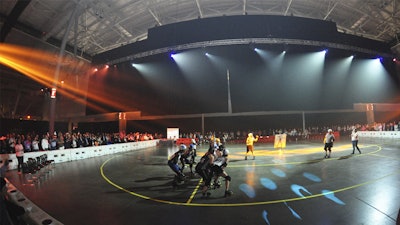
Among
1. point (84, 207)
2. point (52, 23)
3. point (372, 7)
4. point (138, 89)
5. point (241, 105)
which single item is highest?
point (372, 7)

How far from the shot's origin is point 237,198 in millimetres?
7184

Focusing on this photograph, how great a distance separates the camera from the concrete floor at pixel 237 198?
561 cm

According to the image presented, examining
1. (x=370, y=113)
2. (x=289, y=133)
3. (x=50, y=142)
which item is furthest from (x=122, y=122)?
(x=370, y=113)

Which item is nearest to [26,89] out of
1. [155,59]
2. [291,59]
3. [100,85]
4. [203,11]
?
[100,85]

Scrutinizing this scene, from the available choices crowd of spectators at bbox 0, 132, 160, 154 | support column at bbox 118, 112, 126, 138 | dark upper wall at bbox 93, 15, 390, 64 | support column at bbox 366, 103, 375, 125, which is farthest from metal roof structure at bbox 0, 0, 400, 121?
support column at bbox 118, 112, 126, 138

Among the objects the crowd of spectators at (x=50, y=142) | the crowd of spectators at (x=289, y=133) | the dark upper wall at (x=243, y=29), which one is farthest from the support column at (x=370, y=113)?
the crowd of spectators at (x=50, y=142)

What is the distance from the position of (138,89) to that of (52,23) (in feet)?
39.9

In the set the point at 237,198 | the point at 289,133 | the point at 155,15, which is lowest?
the point at 237,198

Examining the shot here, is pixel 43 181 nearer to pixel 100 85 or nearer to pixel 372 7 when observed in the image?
pixel 100 85

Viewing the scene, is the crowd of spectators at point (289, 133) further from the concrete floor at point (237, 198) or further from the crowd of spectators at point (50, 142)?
the concrete floor at point (237, 198)

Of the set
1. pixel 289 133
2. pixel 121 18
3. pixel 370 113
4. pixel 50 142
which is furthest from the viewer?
pixel 289 133

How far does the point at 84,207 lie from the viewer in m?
6.73

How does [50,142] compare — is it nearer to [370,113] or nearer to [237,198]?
[237,198]

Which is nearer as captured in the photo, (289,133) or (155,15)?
(155,15)
